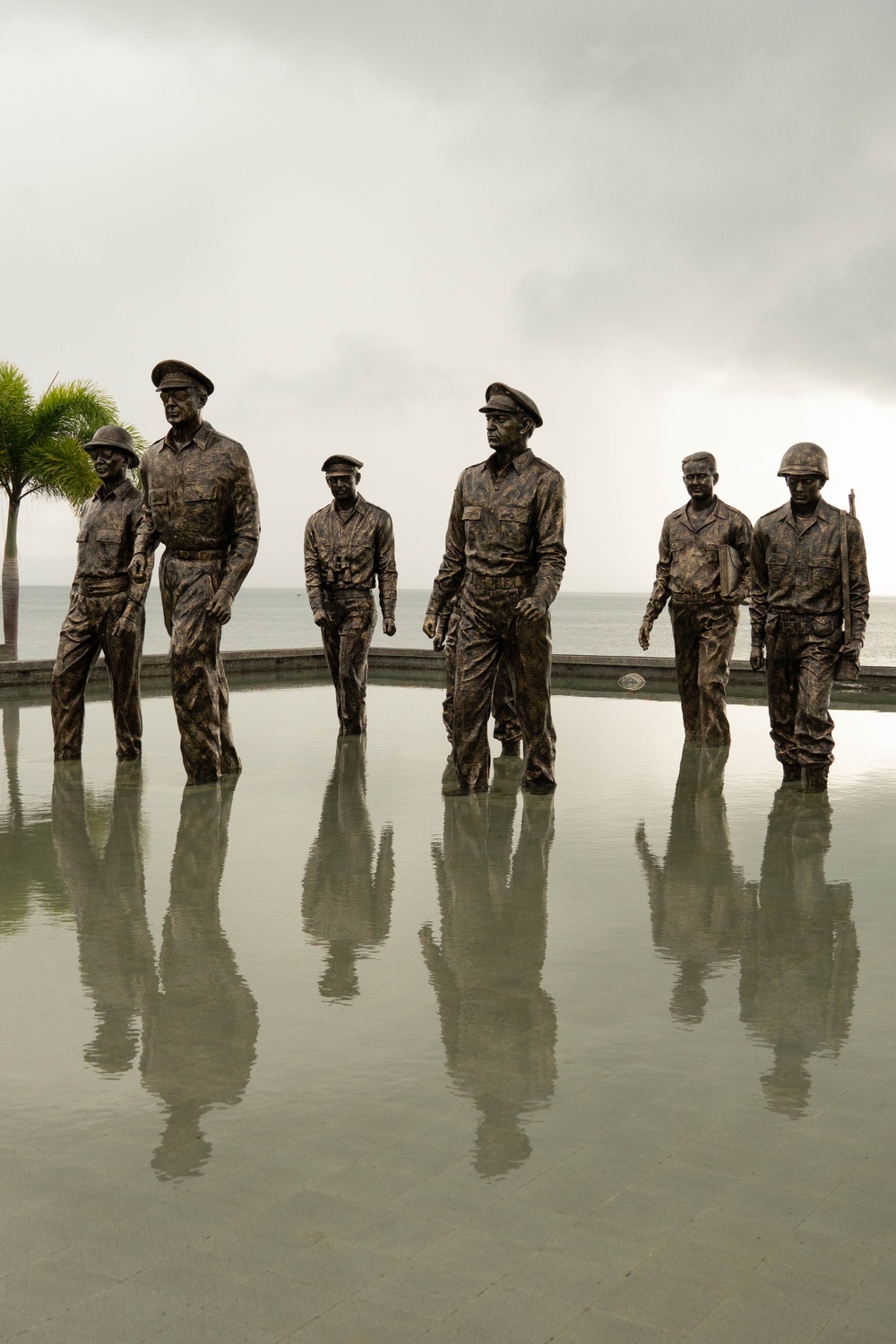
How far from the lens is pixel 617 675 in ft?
60.2

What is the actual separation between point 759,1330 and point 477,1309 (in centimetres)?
49

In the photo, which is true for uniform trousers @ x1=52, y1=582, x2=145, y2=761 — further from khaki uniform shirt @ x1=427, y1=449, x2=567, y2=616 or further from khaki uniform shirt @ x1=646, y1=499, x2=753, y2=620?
khaki uniform shirt @ x1=646, y1=499, x2=753, y2=620

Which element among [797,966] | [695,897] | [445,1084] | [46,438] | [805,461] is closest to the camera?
[445,1084]

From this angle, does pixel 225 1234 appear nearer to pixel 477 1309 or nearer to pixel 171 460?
pixel 477 1309

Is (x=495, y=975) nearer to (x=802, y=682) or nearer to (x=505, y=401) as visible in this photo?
(x=505, y=401)

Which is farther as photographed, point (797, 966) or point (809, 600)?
point (809, 600)

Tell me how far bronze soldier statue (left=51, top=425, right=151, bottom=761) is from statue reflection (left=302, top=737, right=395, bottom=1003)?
2.16m

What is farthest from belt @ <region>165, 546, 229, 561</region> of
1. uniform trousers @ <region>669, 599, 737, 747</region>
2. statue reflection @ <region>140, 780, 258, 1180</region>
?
uniform trousers @ <region>669, 599, 737, 747</region>

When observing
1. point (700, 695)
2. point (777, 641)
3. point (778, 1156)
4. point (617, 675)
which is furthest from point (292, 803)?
point (617, 675)

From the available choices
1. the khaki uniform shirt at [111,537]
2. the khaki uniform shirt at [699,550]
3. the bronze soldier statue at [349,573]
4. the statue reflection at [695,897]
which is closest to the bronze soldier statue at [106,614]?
the khaki uniform shirt at [111,537]

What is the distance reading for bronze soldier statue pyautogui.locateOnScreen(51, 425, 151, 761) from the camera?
372 inches

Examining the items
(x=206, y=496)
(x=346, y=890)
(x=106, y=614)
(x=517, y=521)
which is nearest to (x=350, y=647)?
(x=106, y=614)

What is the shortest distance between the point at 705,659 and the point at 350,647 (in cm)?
289

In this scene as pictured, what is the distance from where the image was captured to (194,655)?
325 inches
